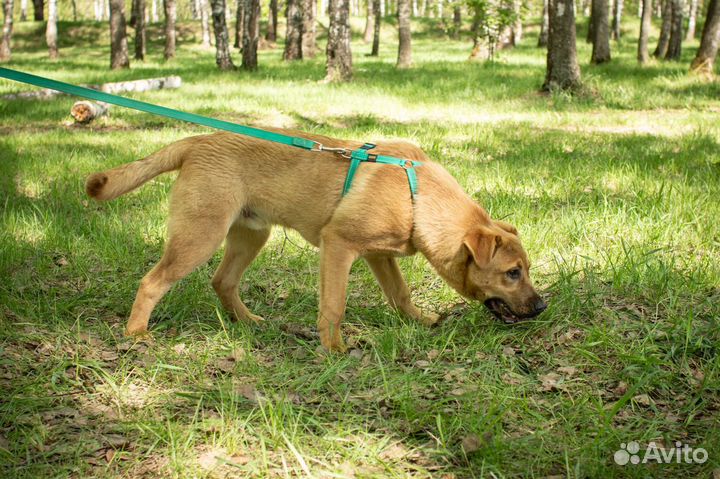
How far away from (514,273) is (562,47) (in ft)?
32.9

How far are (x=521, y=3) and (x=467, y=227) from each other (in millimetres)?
22257

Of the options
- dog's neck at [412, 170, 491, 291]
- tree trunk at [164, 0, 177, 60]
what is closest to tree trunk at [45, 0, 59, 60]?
tree trunk at [164, 0, 177, 60]

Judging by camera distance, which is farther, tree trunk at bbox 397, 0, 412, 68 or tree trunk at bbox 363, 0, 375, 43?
tree trunk at bbox 363, 0, 375, 43

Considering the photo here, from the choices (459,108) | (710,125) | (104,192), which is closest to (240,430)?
(104,192)

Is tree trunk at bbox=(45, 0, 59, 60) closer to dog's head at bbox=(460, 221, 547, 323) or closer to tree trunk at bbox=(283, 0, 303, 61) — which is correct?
tree trunk at bbox=(283, 0, 303, 61)

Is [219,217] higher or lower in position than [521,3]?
lower

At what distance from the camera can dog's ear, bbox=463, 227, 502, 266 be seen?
421 cm

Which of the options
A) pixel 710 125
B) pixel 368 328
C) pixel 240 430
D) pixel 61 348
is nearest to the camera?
pixel 240 430

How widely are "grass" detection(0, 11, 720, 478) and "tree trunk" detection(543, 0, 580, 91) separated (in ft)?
16.4

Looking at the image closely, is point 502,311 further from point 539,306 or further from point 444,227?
point 444,227

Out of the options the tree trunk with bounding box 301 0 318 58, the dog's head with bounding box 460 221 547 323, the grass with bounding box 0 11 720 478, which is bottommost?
the grass with bounding box 0 11 720 478

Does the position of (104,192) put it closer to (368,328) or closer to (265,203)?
(265,203)

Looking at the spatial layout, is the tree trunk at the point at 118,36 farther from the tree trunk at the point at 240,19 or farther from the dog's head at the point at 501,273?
the dog's head at the point at 501,273

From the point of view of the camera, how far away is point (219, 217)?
443 centimetres
